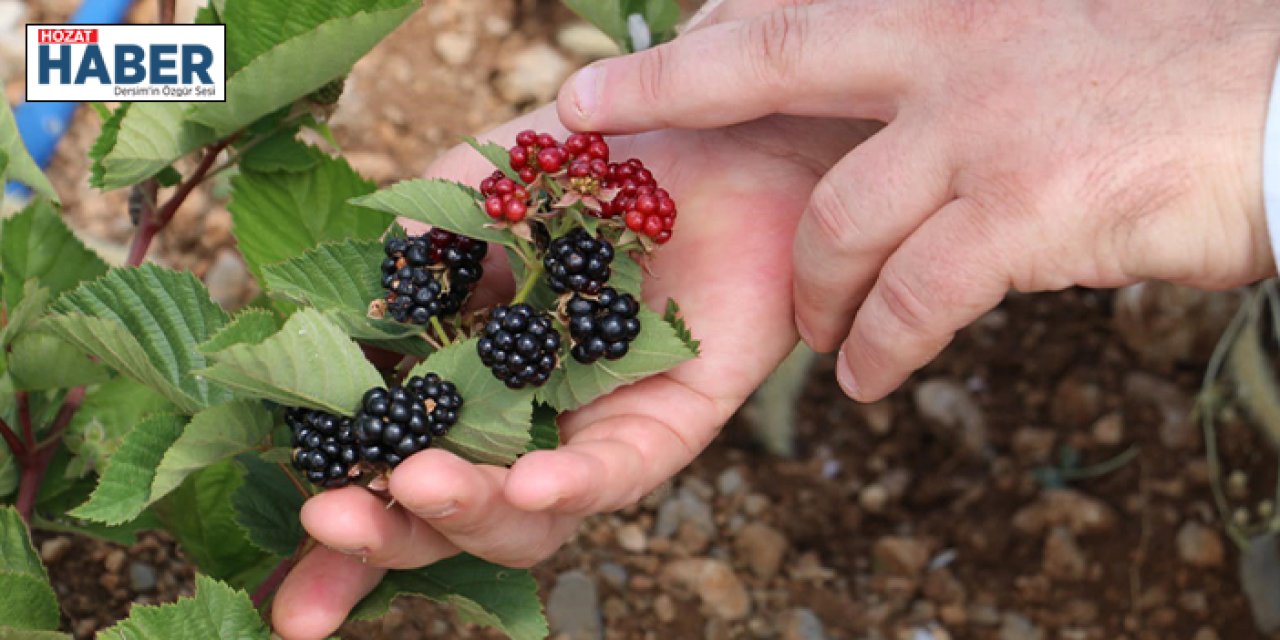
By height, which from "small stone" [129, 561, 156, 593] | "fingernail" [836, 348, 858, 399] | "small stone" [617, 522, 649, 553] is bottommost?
"small stone" [617, 522, 649, 553]

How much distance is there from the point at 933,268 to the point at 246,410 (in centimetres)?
64

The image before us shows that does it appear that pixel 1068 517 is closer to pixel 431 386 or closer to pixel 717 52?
pixel 717 52

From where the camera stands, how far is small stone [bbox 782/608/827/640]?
68.9 inches

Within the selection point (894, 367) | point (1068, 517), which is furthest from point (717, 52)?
point (1068, 517)

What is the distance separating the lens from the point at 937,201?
1.21 metres

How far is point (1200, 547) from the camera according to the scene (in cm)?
196

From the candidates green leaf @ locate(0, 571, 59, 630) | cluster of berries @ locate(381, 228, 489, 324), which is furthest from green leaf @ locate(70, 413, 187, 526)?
cluster of berries @ locate(381, 228, 489, 324)

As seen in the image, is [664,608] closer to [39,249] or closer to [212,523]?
[212,523]

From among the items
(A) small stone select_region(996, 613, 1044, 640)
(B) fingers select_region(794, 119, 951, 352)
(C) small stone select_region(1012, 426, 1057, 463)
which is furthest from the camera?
(C) small stone select_region(1012, 426, 1057, 463)

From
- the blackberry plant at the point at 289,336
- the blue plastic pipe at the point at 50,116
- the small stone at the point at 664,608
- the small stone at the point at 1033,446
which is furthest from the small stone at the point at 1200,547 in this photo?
the blue plastic pipe at the point at 50,116

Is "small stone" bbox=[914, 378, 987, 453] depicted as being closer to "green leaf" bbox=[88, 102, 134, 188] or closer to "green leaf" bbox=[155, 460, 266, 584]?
"green leaf" bbox=[155, 460, 266, 584]

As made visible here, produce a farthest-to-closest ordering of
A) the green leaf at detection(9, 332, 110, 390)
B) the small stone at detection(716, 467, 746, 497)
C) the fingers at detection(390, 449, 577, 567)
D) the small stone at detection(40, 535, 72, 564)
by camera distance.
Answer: the small stone at detection(716, 467, 746, 497) → the small stone at detection(40, 535, 72, 564) → the green leaf at detection(9, 332, 110, 390) → the fingers at detection(390, 449, 577, 567)

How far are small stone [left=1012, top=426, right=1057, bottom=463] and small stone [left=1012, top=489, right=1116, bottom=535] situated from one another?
96mm

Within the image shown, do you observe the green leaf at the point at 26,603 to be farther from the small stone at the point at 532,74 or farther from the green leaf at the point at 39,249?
the small stone at the point at 532,74
